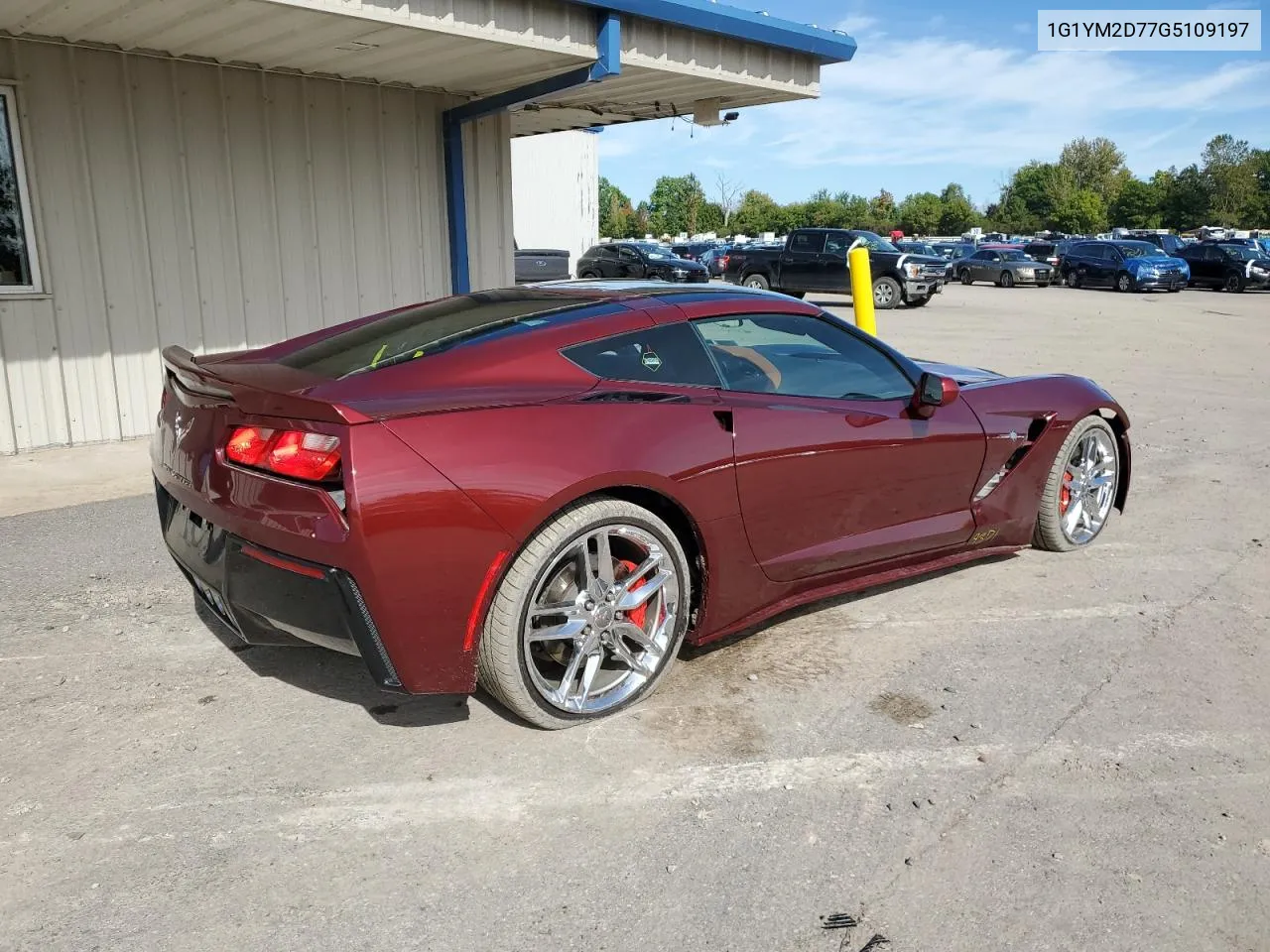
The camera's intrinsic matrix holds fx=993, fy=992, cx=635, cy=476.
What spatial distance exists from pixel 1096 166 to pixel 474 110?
104896 mm

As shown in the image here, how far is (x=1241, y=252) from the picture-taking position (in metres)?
30.8

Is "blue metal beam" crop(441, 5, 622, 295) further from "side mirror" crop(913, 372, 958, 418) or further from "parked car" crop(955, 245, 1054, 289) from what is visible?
"parked car" crop(955, 245, 1054, 289)

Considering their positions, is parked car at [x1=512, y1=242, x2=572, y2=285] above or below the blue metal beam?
below

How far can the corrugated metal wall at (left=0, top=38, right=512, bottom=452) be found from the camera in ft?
24.2

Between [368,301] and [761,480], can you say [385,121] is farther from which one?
[761,480]

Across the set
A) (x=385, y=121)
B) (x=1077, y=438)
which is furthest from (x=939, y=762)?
(x=385, y=121)

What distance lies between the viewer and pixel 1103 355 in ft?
45.8

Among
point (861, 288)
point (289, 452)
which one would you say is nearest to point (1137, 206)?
point (861, 288)

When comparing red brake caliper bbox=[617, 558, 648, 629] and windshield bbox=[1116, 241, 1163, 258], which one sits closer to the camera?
red brake caliper bbox=[617, 558, 648, 629]

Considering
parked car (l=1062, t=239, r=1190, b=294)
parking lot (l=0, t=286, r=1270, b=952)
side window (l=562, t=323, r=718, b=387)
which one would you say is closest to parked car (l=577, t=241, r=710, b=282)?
parked car (l=1062, t=239, r=1190, b=294)

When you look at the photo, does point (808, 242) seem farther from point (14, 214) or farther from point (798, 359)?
point (798, 359)

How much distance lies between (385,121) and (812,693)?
7.69 metres

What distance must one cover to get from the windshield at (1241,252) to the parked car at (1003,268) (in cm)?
526

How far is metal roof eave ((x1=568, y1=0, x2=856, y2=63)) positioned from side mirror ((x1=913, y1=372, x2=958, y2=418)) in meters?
4.90
